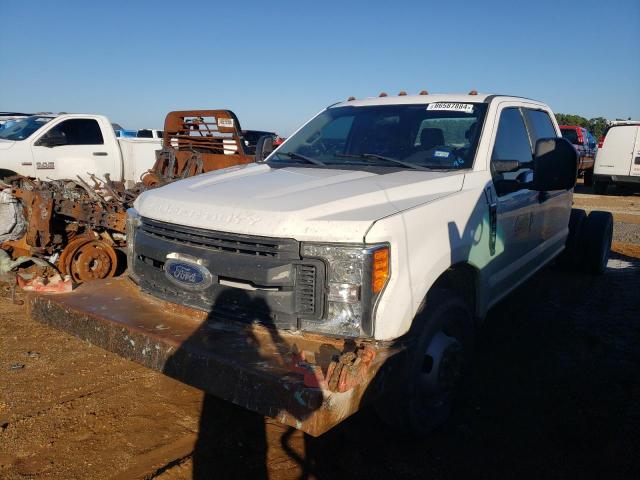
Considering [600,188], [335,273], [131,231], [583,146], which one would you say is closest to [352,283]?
[335,273]

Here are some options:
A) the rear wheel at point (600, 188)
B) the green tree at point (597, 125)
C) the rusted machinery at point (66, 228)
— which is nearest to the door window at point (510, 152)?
the rusted machinery at point (66, 228)

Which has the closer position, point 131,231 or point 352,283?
point 352,283

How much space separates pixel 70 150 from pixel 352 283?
848 cm

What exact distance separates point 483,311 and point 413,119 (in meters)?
1.48

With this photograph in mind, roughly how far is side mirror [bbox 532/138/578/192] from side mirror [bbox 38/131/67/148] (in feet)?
26.6

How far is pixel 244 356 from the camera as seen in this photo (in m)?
2.54

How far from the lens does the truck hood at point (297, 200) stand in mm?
2592

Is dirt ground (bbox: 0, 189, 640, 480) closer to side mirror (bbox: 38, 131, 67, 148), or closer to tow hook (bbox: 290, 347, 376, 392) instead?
tow hook (bbox: 290, 347, 376, 392)

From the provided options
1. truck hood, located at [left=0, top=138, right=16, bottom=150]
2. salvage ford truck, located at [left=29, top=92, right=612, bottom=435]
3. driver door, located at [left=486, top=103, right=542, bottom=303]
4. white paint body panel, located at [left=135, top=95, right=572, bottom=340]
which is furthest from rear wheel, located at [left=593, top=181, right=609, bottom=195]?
truck hood, located at [left=0, top=138, right=16, bottom=150]

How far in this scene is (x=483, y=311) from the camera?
11.8 feet

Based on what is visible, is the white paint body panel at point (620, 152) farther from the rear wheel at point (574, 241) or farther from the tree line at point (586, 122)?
the tree line at point (586, 122)

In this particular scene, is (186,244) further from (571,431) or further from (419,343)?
(571,431)

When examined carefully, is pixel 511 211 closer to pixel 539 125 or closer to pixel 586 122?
pixel 539 125

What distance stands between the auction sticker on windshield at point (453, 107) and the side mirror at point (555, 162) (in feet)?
1.89
